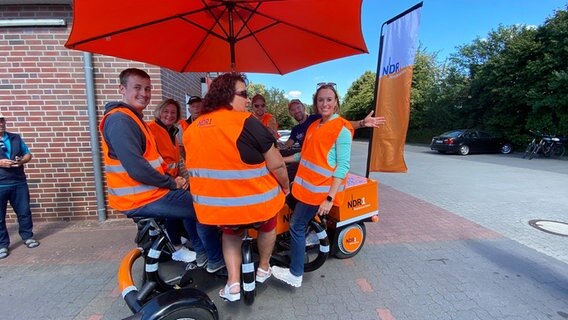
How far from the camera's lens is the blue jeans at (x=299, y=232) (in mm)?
2729

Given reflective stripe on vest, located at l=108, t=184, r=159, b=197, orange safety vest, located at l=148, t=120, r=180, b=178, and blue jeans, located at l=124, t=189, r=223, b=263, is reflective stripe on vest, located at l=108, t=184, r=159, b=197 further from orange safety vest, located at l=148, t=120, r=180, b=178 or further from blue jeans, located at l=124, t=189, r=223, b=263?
orange safety vest, located at l=148, t=120, r=180, b=178

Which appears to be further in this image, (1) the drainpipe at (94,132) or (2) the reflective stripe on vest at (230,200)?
(1) the drainpipe at (94,132)

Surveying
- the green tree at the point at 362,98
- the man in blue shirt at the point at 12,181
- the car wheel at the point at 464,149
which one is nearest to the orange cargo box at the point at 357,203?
the man in blue shirt at the point at 12,181

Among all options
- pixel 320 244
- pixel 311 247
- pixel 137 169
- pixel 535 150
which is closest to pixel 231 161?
pixel 137 169

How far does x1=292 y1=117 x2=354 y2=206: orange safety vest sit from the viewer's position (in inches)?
102

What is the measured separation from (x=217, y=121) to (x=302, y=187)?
108 centimetres

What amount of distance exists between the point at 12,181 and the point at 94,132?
4.27ft

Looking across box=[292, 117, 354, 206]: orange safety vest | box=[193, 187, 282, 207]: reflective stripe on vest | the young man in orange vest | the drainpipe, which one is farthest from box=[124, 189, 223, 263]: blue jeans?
the drainpipe

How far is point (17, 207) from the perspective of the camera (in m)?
4.11

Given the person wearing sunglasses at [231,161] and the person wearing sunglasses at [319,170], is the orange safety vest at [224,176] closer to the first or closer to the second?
the person wearing sunglasses at [231,161]

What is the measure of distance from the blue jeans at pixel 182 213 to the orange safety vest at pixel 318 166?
82 cm

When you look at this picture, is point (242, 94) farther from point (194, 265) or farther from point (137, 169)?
point (194, 265)

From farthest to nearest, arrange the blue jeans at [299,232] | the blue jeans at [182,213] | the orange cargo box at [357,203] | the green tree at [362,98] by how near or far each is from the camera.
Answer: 1. the green tree at [362,98]
2. the orange cargo box at [357,203]
3. the blue jeans at [299,232]
4. the blue jeans at [182,213]

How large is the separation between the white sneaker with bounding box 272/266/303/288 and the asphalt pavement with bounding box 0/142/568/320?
236 mm
